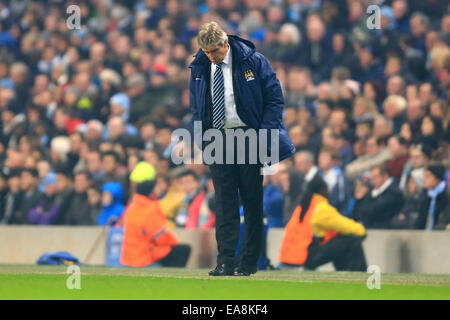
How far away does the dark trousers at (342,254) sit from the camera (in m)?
11.6

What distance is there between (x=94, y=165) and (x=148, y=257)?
132 inches

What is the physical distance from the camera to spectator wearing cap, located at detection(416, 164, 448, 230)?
1150cm

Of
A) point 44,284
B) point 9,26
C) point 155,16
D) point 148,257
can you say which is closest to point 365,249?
point 148,257

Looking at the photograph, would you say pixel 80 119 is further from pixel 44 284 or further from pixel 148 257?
pixel 44 284

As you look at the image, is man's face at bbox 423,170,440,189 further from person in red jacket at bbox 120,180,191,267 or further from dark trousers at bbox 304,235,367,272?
person in red jacket at bbox 120,180,191,267

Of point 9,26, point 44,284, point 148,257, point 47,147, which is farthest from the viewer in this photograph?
point 9,26

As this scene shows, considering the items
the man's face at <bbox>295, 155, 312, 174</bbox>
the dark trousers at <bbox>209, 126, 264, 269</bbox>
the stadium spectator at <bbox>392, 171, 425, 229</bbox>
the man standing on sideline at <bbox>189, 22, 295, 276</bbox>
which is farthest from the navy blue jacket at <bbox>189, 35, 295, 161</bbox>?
the man's face at <bbox>295, 155, 312, 174</bbox>

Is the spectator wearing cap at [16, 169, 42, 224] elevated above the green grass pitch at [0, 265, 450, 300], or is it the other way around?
the spectator wearing cap at [16, 169, 42, 224]

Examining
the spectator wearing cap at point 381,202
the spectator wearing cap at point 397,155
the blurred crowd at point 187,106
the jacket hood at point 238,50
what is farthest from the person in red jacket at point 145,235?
the jacket hood at point 238,50

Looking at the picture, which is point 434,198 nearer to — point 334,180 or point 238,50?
point 334,180

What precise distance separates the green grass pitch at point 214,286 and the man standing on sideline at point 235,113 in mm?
472

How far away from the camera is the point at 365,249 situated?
11586 mm

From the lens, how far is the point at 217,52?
8.47m

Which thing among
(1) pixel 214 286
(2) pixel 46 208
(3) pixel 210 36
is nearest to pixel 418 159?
(3) pixel 210 36
